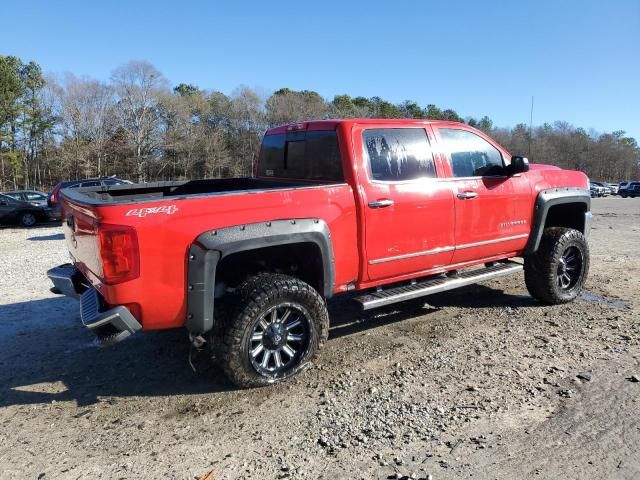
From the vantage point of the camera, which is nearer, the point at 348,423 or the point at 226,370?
the point at 348,423

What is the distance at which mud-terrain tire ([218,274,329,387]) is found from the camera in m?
3.66

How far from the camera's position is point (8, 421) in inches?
Answer: 136

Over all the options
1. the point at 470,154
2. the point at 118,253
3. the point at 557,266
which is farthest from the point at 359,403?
the point at 557,266

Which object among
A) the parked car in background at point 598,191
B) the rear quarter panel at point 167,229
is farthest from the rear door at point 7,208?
the parked car in background at point 598,191

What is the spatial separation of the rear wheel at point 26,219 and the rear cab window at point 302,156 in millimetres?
15492

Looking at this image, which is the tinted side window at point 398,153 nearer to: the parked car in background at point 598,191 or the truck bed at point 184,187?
the truck bed at point 184,187

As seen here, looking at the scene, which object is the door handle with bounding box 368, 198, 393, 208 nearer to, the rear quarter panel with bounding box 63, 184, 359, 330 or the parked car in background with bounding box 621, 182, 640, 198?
the rear quarter panel with bounding box 63, 184, 359, 330

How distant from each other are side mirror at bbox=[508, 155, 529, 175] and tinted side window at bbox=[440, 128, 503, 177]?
4.2 inches

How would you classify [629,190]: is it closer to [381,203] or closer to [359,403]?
[381,203]

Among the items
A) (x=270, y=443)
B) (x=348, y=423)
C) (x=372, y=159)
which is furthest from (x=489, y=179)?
(x=270, y=443)

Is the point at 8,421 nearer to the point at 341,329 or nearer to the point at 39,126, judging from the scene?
the point at 341,329

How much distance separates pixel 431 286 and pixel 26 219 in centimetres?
1737

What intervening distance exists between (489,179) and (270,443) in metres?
3.41

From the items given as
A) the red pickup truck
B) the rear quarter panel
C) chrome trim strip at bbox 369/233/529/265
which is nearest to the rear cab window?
the red pickup truck
